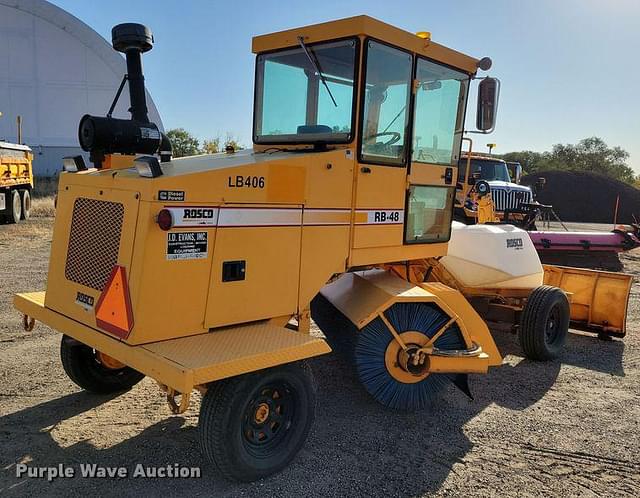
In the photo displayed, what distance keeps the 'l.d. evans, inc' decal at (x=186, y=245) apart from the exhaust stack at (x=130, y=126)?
42.3 inches

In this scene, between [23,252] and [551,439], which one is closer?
[551,439]

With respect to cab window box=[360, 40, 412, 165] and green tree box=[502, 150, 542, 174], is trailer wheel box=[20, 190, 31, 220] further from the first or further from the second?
green tree box=[502, 150, 542, 174]

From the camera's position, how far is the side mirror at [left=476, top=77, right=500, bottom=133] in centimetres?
439

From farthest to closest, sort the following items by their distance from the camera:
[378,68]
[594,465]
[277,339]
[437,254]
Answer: [437,254]
[378,68]
[594,465]
[277,339]

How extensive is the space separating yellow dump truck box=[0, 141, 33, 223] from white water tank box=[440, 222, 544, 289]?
1385 cm

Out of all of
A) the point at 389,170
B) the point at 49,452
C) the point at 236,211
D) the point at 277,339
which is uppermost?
the point at 389,170

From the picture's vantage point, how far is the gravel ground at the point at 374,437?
10.7ft

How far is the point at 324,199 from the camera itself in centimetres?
371

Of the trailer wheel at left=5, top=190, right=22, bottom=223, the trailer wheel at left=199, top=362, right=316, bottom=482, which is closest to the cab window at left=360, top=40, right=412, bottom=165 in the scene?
the trailer wheel at left=199, top=362, right=316, bottom=482

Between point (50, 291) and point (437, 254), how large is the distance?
3107 mm

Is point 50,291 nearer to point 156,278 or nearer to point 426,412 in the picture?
point 156,278

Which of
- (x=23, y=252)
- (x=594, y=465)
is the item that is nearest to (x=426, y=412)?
(x=594, y=465)

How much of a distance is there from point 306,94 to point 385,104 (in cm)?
63

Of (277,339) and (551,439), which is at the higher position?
(277,339)
